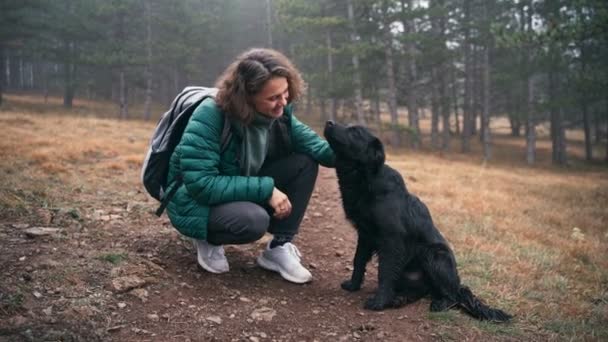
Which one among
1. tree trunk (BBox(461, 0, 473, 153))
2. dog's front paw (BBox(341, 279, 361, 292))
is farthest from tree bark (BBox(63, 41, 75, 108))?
dog's front paw (BBox(341, 279, 361, 292))

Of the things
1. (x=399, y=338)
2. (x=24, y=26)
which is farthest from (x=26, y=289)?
(x=24, y=26)

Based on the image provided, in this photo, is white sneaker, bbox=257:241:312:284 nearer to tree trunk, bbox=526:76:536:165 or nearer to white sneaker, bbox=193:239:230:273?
white sneaker, bbox=193:239:230:273

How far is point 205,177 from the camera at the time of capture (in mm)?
3066

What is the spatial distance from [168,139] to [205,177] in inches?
19.4

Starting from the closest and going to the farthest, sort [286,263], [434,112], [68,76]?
[286,263] → [434,112] → [68,76]

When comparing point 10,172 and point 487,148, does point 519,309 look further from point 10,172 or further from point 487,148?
point 487,148

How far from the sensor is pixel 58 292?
9.25ft

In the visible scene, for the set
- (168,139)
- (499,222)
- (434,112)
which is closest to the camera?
(168,139)

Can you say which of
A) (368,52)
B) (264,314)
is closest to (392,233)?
(264,314)

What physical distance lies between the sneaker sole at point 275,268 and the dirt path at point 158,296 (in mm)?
42

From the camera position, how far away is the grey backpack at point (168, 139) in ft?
10.8

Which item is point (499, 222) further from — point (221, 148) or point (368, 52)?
point (368, 52)

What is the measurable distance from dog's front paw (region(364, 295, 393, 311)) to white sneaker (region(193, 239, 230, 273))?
1.14 metres

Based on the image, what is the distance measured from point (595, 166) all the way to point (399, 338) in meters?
23.9
